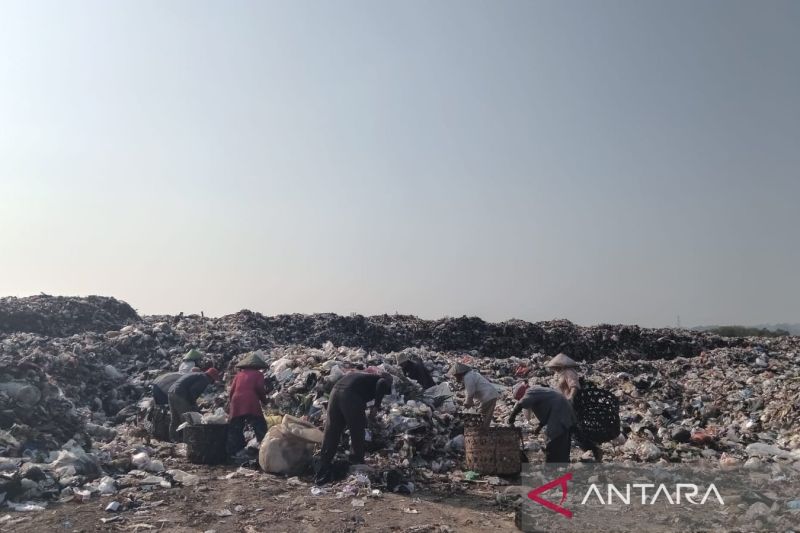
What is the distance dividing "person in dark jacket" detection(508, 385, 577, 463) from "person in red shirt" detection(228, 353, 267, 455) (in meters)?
3.30

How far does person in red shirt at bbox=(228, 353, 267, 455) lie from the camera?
25.2 ft

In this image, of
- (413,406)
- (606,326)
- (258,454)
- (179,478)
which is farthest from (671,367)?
(179,478)

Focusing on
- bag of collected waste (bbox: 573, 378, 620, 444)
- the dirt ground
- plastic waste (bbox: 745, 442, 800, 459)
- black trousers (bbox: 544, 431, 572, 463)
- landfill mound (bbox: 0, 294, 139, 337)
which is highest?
landfill mound (bbox: 0, 294, 139, 337)

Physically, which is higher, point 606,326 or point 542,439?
point 606,326

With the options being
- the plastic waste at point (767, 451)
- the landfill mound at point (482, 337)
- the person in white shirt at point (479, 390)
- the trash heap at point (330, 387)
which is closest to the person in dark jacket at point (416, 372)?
the trash heap at point (330, 387)

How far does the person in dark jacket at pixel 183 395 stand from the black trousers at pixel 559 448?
496 cm

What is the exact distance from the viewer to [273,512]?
574cm

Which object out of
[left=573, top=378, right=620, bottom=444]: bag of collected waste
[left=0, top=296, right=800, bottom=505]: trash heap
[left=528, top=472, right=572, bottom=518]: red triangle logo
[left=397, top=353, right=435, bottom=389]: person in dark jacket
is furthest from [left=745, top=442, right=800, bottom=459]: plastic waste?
[left=397, top=353, right=435, bottom=389]: person in dark jacket

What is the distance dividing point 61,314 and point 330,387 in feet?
38.2

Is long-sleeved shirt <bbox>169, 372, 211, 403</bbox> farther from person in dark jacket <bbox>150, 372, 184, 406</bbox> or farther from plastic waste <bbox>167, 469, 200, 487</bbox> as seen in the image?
plastic waste <bbox>167, 469, 200, 487</bbox>

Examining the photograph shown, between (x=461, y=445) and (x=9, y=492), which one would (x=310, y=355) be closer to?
(x=461, y=445)

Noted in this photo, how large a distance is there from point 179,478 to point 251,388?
1353 millimetres

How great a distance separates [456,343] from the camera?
2025 centimetres

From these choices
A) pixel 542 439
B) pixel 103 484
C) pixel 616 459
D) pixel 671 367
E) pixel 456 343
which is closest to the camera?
pixel 103 484
